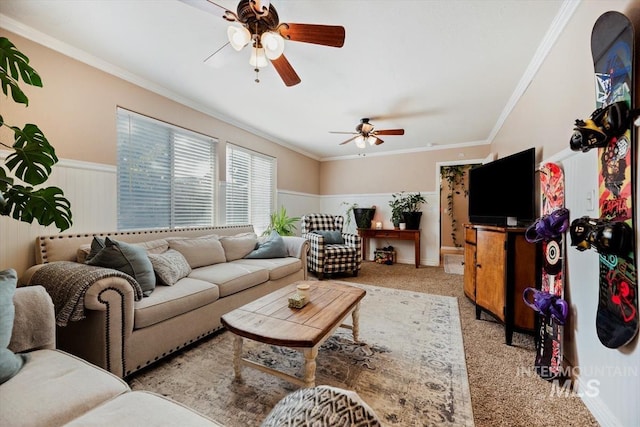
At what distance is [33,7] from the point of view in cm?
169

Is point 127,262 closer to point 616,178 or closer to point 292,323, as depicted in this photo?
point 292,323

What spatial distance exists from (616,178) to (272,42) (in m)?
1.92

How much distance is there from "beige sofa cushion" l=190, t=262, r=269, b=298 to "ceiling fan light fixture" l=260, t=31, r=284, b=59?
1842 mm

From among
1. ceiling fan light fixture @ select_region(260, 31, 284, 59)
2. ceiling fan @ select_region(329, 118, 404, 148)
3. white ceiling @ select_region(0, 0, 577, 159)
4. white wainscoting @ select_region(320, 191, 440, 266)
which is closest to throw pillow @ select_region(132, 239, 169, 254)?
white ceiling @ select_region(0, 0, 577, 159)

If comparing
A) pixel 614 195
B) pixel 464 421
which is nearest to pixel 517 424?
pixel 464 421

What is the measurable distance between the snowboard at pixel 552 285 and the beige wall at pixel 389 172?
3217 millimetres

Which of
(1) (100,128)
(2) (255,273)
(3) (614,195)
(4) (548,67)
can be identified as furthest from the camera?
(2) (255,273)

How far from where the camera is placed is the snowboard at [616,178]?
1.09 metres

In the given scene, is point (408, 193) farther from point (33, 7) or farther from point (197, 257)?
point (33, 7)

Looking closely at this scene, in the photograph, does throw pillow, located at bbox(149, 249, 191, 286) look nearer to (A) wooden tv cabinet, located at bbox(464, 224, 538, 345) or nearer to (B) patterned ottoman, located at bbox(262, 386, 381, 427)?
(B) patterned ottoman, located at bbox(262, 386, 381, 427)

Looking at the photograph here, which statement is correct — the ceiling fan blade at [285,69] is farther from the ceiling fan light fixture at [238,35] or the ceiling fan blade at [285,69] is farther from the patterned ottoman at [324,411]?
the patterned ottoman at [324,411]

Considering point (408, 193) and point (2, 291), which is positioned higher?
point (408, 193)

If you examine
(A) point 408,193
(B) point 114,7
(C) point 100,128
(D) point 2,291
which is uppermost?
(B) point 114,7

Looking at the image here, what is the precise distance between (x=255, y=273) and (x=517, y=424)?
2140 millimetres
